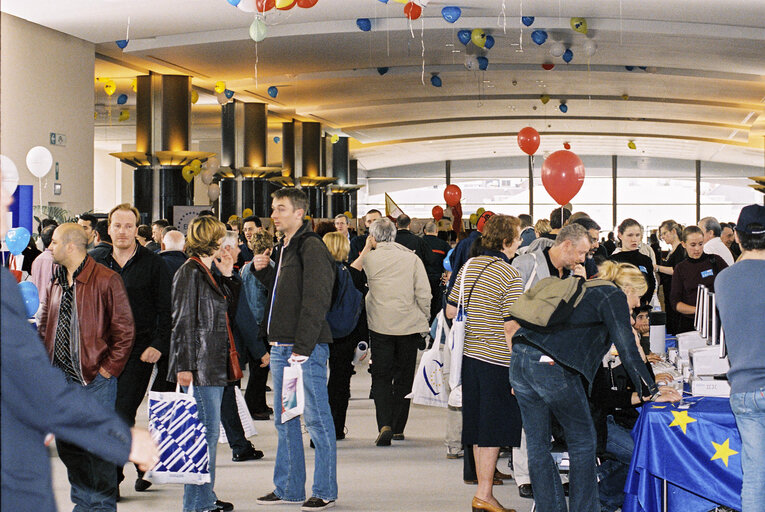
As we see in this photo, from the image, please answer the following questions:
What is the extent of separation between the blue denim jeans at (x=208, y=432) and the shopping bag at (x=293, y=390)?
336mm

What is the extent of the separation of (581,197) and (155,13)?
84.1 ft

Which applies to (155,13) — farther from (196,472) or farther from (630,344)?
(630,344)

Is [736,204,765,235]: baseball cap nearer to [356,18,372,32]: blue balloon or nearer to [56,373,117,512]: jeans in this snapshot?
[56,373,117,512]: jeans

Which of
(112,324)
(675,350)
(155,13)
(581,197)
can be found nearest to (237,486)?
(112,324)

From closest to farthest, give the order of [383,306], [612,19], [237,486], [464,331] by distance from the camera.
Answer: [464,331] < [237,486] < [383,306] < [612,19]

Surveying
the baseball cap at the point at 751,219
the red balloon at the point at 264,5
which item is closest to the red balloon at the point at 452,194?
the red balloon at the point at 264,5

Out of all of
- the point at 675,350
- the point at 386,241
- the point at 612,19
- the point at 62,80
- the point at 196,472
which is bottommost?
the point at 196,472

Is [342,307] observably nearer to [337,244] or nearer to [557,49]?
[337,244]

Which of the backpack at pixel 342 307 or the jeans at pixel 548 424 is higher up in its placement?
the backpack at pixel 342 307

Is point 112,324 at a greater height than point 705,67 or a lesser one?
lesser

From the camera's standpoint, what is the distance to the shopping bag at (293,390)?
15.1 ft

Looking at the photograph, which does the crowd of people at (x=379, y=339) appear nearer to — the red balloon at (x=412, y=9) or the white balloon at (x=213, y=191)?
the red balloon at (x=412, y=9)

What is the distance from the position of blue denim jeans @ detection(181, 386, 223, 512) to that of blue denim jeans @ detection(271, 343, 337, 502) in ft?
1.07

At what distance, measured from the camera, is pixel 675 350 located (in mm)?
5016
